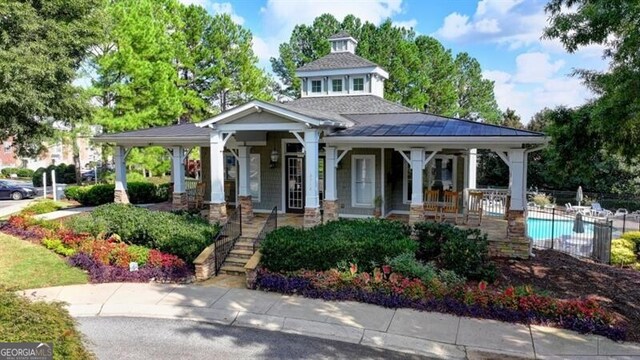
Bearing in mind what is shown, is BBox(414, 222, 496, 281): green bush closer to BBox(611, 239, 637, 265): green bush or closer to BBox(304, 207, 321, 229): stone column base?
BBox(304, 207, 321, 229): stone column base

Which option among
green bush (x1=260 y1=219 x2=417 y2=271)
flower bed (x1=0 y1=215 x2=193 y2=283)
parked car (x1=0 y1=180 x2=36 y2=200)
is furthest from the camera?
parked car (x1=0 y1=180 x2=36 y2=200)

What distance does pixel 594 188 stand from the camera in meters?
29.4

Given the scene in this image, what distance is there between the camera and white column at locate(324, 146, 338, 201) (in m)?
13.7

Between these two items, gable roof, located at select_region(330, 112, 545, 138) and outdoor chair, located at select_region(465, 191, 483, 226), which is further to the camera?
outdoor chair, located at select_region(465, 191, 483, 226)

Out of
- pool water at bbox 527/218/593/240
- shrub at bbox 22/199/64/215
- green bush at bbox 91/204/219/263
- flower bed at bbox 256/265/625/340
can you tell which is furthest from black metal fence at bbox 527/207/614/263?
shrub at bbox 22/199/64/215

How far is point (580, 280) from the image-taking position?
→ 34.1 feet

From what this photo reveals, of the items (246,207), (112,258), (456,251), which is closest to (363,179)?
(246,207)

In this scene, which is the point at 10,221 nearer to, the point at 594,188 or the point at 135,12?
the point at 135,12

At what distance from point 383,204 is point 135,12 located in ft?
54.8

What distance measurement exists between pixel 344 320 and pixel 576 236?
12.1 meters

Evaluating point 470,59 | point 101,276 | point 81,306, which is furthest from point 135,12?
point 470,59

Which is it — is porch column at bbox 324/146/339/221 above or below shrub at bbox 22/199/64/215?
above

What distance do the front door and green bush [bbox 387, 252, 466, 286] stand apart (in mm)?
A: 7053

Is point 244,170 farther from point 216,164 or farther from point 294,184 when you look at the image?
point 294,184
